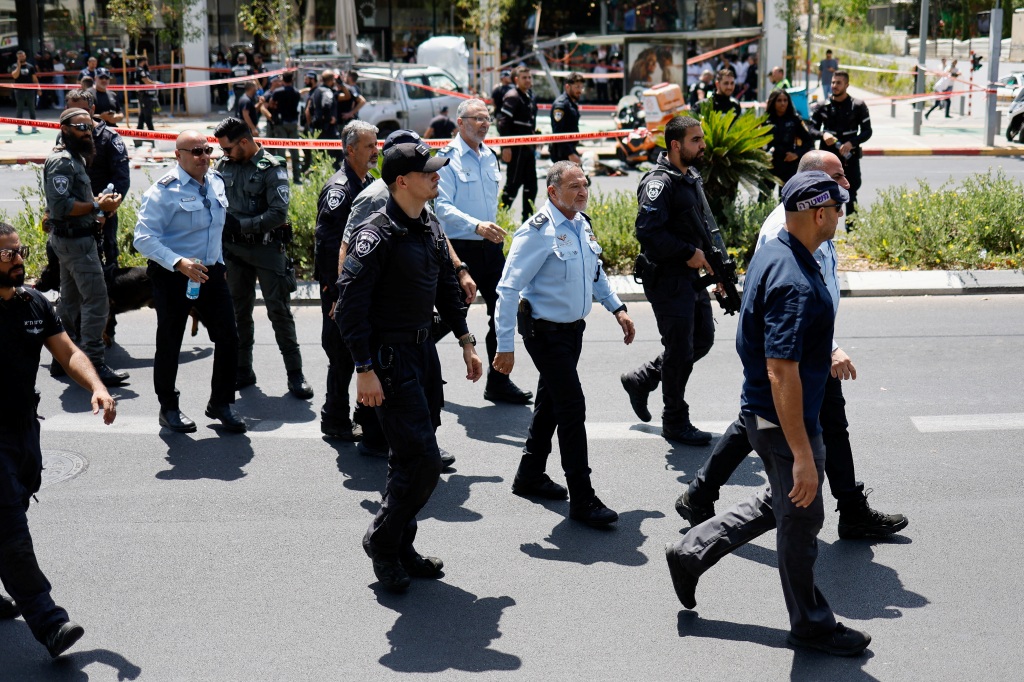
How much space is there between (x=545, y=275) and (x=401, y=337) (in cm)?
108

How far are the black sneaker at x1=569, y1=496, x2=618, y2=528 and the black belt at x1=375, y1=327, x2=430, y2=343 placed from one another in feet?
4.35

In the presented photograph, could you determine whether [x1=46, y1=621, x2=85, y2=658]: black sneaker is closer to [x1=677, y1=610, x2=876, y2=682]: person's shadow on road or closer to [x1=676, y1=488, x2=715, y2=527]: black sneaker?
[x1=677, y1=610, x2=876, y2=682]: person's shadow on road

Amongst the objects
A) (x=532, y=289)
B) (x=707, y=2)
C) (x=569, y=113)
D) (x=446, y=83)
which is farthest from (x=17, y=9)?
(x=532, y=289)

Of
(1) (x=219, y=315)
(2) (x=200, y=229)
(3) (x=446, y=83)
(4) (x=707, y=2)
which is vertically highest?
(4) (x=707, y=2)

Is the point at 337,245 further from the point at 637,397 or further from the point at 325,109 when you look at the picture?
the point at 325,109

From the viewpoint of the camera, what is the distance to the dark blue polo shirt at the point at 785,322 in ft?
13.7

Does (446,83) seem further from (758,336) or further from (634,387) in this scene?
(758,336)

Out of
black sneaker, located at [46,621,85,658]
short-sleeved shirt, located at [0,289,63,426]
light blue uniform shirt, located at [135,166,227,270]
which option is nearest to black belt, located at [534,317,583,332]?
short-sleeved shirt, located at [0,289,63,426]

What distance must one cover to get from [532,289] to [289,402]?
9.05ft

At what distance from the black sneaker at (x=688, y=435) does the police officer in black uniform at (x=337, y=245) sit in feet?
5.93

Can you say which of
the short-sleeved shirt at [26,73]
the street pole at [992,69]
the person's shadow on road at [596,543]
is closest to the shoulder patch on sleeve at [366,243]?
the person's shadow on road at [596,543]

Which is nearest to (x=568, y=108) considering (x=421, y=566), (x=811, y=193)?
(x=421, y=566)

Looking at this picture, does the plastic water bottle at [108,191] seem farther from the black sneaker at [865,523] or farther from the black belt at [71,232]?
the black sneaker at [865,523]

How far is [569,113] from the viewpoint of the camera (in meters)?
15.9
